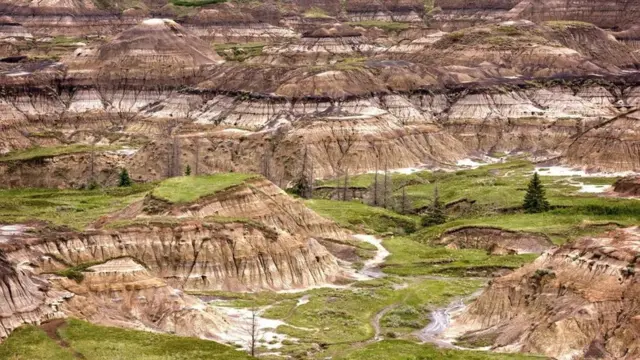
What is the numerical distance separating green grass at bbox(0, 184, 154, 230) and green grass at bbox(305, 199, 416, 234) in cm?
2055

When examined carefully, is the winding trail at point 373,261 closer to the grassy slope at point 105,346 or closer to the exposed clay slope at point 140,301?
the exposed clay slope at point 140,301

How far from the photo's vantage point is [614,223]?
334 ft

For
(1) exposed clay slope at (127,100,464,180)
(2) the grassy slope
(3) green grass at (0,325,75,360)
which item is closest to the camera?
(3) green grass at (0,325,75,360)

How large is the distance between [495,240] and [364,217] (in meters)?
18.8

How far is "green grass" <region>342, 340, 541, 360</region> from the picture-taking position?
201ft

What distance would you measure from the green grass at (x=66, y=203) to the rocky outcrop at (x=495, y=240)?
32007 millimetres

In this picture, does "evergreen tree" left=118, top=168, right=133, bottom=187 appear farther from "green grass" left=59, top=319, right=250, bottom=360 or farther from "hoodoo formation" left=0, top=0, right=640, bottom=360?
"green grass" left=59, top=319, right=250, bottom=360

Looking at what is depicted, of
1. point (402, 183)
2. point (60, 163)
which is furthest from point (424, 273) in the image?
point (60, 163)

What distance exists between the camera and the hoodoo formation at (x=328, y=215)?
64250mm

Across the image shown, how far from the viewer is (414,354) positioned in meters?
61.8

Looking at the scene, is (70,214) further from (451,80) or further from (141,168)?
(451,80)

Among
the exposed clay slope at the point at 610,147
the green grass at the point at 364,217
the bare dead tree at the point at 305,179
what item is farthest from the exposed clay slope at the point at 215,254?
the exposed clay slope at the point at 610,147

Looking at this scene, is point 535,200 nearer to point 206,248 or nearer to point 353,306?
point 353,306

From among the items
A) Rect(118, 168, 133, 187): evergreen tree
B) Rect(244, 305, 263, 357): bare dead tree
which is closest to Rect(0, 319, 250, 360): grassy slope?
Rect(244, 305, 263, 357): bare dead tree
